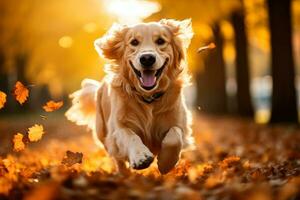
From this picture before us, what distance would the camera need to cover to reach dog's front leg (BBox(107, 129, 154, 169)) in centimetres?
549

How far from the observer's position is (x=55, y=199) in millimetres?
3834

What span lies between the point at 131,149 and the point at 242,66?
51.3 ft

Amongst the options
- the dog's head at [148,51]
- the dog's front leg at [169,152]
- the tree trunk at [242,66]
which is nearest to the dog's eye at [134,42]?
the dog's head at [148,51]

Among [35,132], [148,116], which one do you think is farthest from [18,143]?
[148,116]

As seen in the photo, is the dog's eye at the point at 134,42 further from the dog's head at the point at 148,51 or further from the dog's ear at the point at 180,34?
the dog's ear at the point at 180,34

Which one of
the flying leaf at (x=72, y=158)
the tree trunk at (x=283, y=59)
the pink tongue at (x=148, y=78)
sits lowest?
the flying leaf at (x=72, y=158)

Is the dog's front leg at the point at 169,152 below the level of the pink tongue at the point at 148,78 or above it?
below

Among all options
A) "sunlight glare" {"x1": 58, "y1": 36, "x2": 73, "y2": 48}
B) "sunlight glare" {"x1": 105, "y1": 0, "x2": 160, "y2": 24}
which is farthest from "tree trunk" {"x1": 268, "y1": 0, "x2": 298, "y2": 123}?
"sunlight glare" {"x1": 58, "y1": 36, "x2": 73, "y2": 48}

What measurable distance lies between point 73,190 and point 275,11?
1152cm

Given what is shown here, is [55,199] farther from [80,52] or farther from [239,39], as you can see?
[80,52]

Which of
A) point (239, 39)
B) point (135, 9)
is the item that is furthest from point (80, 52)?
point (135, 9)

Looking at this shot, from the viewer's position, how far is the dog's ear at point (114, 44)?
6.63 metres

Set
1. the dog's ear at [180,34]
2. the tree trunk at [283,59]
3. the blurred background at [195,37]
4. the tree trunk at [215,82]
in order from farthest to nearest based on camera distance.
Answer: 1. the tree trunk at [215,82]
2. the blurred background at [195,37]
3. the tree trunk at [283,59]
4. the dog's ear at [180,34]

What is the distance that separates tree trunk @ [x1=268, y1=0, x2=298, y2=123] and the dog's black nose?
30.9ft
